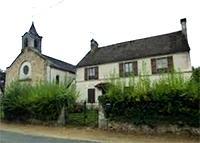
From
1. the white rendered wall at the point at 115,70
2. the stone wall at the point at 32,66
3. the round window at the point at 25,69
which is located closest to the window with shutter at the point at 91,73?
the white rendered wall at the point at 115,70

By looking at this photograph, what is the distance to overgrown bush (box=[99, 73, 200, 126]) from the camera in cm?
1384

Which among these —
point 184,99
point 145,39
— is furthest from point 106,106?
point 145,39

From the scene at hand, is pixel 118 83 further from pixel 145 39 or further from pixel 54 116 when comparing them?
pixel 145 39

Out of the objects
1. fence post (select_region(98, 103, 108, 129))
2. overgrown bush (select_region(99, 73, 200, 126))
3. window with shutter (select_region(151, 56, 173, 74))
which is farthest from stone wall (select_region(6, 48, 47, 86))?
overgrown bush (select_region(99, 73, 200, 126))

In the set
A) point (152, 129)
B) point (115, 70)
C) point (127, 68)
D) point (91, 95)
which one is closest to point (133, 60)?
point (127, 68)

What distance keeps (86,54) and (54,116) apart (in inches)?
689

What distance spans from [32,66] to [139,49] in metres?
16.1

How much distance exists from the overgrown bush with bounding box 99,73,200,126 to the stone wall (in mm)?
20562

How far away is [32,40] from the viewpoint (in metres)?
40.7

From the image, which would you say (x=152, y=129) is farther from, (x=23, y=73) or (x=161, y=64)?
(x=23, y=73)

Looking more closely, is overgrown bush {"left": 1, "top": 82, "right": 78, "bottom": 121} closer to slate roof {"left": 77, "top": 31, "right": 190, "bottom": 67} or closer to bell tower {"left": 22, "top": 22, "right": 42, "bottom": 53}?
slate roof {"left": 77, "top": 31, "right": 190, "bottom": 67}

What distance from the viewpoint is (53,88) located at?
64.1 ft

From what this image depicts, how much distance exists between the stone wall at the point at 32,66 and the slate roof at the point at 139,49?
6223mm

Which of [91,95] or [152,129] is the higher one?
[91,95]
